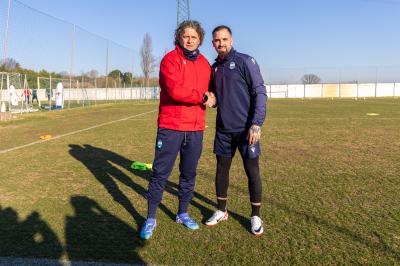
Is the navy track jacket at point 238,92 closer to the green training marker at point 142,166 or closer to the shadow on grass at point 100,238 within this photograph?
the shadow on grass at point 100,238

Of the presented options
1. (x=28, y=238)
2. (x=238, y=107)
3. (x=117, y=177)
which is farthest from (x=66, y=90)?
(x=238, y=107)

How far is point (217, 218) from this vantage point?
3.95 meters

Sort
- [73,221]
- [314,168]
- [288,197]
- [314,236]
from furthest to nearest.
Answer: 1. [314,168]
2. [288,197]
3. [73,221]
4. [314,236]

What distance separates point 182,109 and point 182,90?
0.25 m

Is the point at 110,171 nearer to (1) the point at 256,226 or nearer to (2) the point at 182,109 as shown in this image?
(2) the point at 182,109

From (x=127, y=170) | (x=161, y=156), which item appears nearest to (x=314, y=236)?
(x=161, y=156)

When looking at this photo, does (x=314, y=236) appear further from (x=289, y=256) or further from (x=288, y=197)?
(x=288, y=197)

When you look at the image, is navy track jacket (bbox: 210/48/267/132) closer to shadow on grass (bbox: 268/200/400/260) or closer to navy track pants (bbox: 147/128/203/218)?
navy track pants (bbox: 147/128/203/218)

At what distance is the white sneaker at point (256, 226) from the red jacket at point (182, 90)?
103 centimetres

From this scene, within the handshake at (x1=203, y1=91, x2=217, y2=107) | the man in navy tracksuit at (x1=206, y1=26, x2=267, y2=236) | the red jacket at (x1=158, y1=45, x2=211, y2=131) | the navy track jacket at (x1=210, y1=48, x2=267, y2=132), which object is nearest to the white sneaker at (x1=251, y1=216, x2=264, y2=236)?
the man in navy tracksuit at (x1=206, y1=26, x2=267, y2=236)

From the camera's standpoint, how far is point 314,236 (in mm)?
3549

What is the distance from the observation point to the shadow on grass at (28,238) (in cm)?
323

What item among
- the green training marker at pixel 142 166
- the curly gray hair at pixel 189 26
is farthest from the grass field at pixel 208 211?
the curly gray hair at pixel 189 26

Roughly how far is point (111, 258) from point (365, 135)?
366 inches
